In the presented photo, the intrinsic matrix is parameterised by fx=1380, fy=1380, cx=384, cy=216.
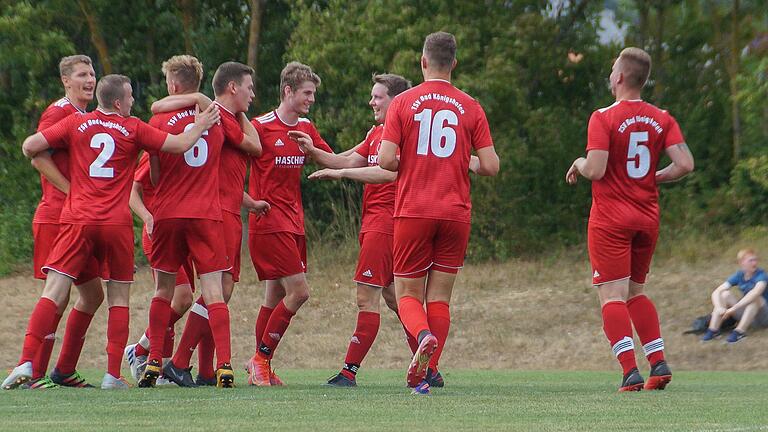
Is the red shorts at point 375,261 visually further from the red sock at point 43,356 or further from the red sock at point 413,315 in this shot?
the red sock at point 43,356

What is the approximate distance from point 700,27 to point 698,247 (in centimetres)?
531

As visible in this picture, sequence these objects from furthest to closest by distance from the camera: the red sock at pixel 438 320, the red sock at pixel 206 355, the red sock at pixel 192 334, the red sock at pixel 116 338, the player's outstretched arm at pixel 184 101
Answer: the red sock at pixel 206 355 → the red sock at pixel 192 334 → the player's outstretched arm at pixel 184 101 → the red sock at pixel 116 338 → the red sock at pixel 438 320

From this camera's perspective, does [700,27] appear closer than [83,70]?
No

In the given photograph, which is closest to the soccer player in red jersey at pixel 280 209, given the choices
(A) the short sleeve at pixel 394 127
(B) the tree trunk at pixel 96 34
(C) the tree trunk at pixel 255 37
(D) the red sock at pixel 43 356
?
(D) the red sock at pixel 43 356

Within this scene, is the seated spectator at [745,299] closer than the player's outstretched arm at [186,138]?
No

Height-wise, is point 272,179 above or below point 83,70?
below

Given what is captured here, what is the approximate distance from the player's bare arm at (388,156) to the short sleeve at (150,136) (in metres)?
1.71

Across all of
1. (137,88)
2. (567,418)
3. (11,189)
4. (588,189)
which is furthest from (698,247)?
(567,418)

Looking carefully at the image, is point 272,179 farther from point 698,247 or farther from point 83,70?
point 698,247

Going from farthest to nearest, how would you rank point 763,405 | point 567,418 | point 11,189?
point 11,189 < point 763,405 < point 567,418

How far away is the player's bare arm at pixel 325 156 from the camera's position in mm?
10242

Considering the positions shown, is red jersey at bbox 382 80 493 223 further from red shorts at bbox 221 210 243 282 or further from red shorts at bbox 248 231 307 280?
red shorts at bbox 248 231 307 280

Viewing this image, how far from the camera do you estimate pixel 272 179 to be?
36.0ft

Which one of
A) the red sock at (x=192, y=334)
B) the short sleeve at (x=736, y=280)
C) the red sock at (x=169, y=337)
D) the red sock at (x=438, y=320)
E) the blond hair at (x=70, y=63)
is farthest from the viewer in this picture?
the short sleeve at (x=736, y=280)
